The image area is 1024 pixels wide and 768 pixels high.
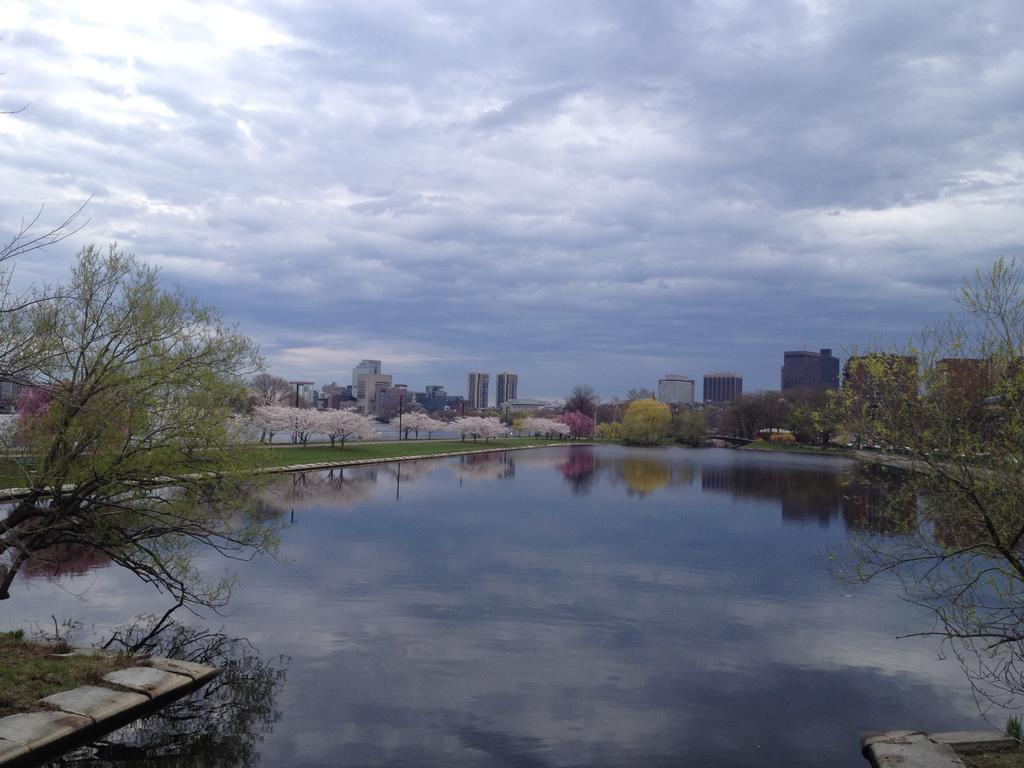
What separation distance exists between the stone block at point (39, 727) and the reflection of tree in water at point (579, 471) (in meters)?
35.8

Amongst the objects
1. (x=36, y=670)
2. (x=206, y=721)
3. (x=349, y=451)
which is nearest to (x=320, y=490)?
(x=349, y=451)

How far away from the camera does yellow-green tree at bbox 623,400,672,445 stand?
390 ft

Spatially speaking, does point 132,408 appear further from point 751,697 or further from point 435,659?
point 751,697

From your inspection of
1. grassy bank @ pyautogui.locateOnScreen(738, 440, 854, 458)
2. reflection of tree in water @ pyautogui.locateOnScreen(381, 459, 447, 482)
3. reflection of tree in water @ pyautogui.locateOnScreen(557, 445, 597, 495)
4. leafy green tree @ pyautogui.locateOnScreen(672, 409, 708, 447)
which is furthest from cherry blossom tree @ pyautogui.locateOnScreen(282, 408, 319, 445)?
leafy green tree @ pyautogui.locateOnScreen(672, 409, 708, 447)

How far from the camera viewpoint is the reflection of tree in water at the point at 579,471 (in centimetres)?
4811

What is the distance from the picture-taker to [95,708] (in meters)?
10.0

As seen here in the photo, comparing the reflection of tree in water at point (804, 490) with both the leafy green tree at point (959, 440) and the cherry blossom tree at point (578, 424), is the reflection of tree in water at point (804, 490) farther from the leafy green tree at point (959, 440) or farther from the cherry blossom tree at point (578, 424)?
the cherry blossom tree at point (578, 424)

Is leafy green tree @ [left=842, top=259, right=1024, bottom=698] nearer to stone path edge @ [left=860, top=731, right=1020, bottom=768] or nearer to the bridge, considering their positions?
stone path edge @ [left=860, top=731, right=1020, bottom=768]

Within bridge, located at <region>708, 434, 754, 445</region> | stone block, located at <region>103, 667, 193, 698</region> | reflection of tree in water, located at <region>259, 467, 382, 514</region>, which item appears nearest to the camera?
stone block, located at <region>103, 667, 193, 698</region>

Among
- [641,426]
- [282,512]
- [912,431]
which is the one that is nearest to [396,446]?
[282,512]

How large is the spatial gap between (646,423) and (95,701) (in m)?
113

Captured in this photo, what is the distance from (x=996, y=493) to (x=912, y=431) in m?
1.26

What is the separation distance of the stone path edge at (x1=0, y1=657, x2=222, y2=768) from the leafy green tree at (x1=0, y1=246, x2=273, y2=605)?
1.35 metres

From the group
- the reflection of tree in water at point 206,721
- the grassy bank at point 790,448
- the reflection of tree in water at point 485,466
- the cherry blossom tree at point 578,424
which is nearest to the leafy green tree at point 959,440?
the reflection of tree in water at point 206,721
